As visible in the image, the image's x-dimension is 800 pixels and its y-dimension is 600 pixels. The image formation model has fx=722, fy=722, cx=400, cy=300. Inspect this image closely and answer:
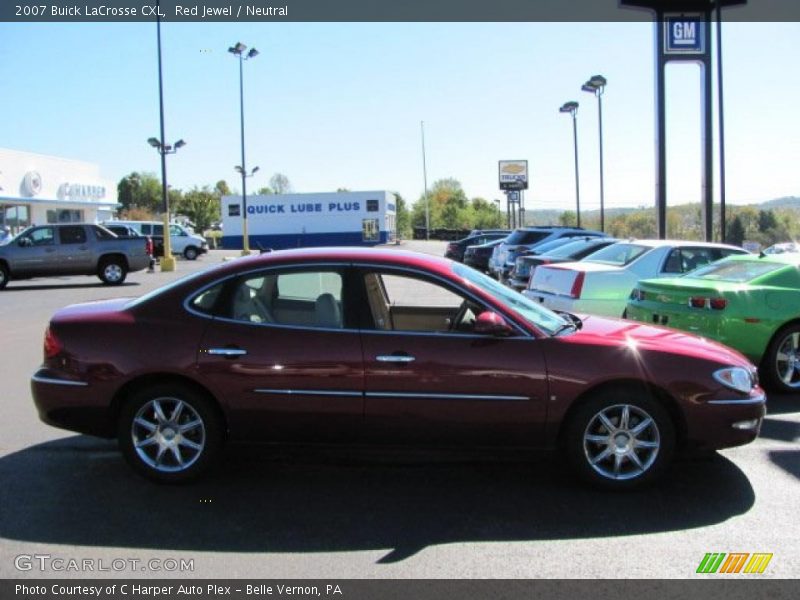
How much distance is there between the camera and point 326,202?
56312 millimetres

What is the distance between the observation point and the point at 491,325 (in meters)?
4.52

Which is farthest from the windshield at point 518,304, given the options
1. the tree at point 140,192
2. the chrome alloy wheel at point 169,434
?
the tree at point 140,192

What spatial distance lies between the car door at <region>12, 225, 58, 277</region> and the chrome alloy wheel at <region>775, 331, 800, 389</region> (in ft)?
62.3

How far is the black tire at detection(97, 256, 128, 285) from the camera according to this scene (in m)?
21.0

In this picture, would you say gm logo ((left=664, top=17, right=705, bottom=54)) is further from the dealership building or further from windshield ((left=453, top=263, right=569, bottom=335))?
the dealership building

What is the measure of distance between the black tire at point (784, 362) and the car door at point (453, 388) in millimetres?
3863

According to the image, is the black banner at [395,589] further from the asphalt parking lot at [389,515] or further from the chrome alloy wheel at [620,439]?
the chrome alloy wheel at [620,439]

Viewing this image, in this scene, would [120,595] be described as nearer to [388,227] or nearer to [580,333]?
[580,333]

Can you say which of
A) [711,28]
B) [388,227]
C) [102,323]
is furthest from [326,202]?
[102,323]

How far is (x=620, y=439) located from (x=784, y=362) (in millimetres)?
3657

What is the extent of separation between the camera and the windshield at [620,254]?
10.0 meters

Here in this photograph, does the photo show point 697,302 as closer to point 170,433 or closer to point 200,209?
point 170,433

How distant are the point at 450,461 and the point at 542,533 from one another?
1.26m

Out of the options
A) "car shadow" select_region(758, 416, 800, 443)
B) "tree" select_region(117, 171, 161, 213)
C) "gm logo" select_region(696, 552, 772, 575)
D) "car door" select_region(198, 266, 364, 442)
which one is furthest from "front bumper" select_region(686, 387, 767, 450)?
"tree" select_region(117, 171, 161, 213)
